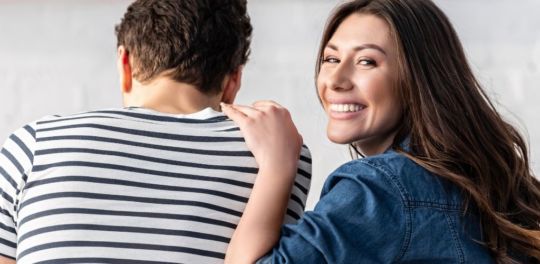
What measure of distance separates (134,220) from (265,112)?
283mm

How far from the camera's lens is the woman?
134 centimetres

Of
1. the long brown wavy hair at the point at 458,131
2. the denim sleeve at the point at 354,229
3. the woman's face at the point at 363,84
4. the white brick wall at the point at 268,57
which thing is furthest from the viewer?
the white brick wall at the point at 268,57

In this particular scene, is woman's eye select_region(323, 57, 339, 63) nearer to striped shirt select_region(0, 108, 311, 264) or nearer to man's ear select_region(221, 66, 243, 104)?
man's ear select_region(221, 66, 243, 104)

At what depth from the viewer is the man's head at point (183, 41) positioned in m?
1.46

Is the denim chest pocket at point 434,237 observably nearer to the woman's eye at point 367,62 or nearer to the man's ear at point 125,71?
the woman's eye at point 367,62

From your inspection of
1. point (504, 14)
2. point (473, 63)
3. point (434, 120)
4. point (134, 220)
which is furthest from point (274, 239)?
point (504, 14)

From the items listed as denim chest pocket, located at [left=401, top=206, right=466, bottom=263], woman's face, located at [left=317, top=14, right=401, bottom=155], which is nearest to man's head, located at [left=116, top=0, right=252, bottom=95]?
woman's face, located at [left=317, top=14, right=401, bottom=155]

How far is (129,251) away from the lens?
4.32ft

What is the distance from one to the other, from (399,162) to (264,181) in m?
0.21

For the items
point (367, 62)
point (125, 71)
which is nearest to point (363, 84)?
point (367, 62)

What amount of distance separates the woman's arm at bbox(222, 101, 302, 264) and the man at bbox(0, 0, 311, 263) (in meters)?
0.02

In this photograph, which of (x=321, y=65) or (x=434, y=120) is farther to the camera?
(x=321, y=65)

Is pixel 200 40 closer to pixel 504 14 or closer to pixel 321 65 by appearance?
pixel 321 65

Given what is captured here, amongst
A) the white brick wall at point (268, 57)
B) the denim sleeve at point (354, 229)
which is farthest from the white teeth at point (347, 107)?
the white brick wall at point (268, 57)
